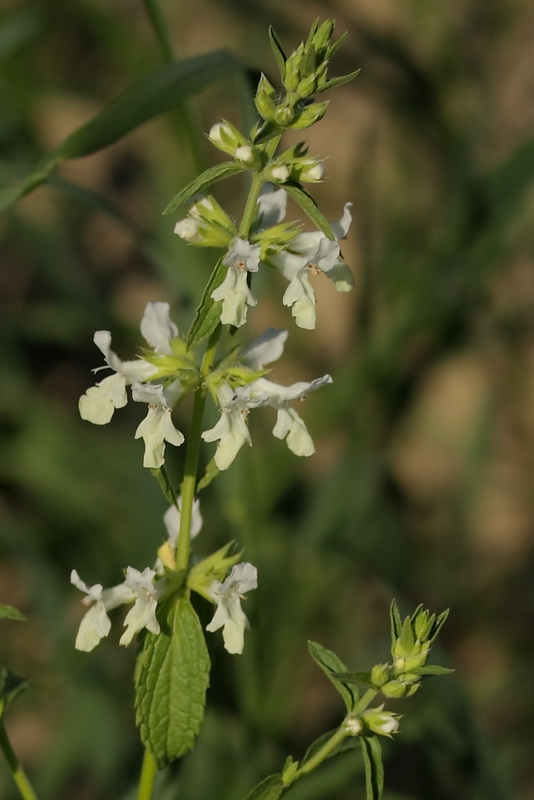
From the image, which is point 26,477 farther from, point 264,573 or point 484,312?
point 484,312

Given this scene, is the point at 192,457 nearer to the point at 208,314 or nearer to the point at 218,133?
the point at 208,314

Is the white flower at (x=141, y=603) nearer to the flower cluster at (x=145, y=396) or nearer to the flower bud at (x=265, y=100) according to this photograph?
the flower cluster at (x=145, y=396)

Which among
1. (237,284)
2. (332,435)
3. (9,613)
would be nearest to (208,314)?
(237,284)

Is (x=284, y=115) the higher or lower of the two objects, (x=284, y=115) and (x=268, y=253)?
the higher

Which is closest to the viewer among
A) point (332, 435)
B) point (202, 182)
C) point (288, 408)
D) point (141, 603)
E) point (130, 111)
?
point (202, 182)

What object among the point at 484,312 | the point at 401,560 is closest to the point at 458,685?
Result: the point at 401,560

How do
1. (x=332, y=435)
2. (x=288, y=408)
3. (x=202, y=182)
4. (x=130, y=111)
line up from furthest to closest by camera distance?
(x=332, y=435) → (x=130, y=111) → (x=288, y=408) → (x=202, y=182)

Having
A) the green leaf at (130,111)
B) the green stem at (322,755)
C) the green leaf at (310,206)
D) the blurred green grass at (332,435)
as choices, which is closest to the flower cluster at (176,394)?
the green leaf at (310,206)
